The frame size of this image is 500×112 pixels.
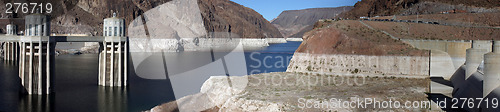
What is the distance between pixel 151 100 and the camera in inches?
1426

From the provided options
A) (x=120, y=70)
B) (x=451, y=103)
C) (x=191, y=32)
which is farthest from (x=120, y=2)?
(x=451, y=103)

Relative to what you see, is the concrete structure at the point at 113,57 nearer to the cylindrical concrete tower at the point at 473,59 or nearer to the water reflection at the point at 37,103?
the water reflection at the point at 37,103

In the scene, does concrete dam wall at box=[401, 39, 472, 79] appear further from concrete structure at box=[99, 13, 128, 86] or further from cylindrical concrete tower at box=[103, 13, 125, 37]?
cylindrical concrete tower at box=[103, 13, 125, 37]

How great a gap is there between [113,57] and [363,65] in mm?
25512

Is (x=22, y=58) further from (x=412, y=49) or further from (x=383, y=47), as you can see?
(x=412, y=49)

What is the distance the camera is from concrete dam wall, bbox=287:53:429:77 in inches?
1444

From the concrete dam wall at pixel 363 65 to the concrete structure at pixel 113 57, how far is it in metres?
18.6

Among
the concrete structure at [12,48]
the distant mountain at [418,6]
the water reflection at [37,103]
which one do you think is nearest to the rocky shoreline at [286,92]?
the water reflection at [37,103]

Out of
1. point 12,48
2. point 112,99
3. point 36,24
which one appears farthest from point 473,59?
point 12,48

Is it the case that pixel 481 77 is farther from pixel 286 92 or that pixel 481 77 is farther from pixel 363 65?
pixel 363 65

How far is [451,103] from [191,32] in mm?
160528

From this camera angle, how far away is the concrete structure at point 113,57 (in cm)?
4144

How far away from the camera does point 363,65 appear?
3891cm

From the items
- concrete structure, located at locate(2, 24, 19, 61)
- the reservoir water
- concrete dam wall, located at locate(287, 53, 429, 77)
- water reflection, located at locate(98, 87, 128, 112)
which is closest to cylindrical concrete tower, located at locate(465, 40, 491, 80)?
concrete dam wall, located at locate(287, 53, 429, 77)
